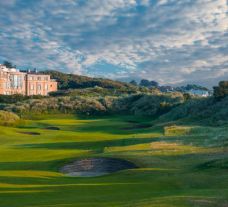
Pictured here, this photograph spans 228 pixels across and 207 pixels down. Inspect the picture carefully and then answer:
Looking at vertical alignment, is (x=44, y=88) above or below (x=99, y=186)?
above

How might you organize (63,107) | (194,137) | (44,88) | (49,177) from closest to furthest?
(49,177), (194,137), (63,107), (44,88)

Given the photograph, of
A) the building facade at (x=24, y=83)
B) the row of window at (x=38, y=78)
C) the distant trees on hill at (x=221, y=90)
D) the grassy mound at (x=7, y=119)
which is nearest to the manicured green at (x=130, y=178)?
the grassy mound at (x=7, y=119)

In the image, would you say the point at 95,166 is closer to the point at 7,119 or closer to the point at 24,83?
the point at 7,119

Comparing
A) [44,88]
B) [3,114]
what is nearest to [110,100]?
[3,114]

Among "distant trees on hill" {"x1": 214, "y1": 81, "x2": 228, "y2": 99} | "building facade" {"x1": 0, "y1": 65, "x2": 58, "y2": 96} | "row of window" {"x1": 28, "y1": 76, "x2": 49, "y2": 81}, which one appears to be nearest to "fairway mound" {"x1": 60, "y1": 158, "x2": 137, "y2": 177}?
"distant trees on hill" {"x1": 214, "y1": 81, "x2": 228, "y2": 99}

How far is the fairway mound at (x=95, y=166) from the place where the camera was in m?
27.0

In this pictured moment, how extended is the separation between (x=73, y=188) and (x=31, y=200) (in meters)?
2.84

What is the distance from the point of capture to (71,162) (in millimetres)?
28828

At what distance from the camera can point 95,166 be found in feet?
92.7

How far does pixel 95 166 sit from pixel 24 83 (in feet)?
434

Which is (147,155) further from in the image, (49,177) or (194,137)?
(194,137)

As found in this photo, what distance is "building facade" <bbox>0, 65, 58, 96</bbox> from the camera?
14975 cm

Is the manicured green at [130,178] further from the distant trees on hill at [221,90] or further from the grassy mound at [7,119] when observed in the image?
the distant trees on hill at [221,90]

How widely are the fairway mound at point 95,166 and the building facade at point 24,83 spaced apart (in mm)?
122977
